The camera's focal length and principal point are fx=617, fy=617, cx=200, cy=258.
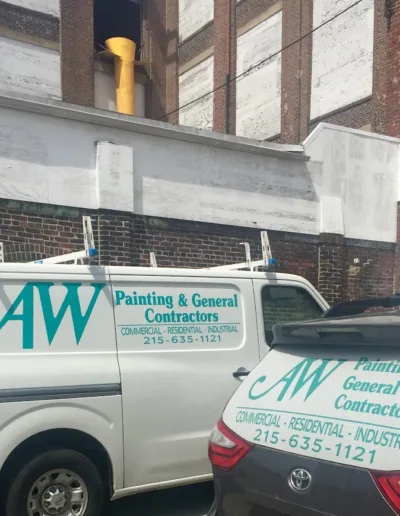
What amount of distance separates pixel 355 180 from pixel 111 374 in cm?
809

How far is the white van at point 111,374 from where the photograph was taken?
164 inches

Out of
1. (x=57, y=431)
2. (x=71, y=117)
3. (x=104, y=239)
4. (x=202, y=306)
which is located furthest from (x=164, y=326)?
(x=71, y=117)

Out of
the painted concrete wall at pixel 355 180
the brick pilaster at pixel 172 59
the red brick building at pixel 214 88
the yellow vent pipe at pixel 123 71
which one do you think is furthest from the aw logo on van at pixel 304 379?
the brick pilaster at pixel 172 59

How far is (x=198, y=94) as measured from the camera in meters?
22.7

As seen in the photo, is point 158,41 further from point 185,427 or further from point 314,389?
point 314,389

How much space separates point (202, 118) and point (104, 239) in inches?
588

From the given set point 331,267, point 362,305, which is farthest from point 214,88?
point 362,305

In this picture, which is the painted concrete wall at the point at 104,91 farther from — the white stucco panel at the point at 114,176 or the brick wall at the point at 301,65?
the white stucco panel at the point at 114,176

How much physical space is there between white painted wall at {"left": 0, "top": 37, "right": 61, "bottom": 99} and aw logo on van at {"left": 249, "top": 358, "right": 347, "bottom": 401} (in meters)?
17.5

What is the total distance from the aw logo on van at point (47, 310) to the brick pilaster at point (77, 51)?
54.5ft

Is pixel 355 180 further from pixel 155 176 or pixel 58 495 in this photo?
→ pixel 58 495

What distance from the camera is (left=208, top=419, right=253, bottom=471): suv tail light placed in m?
2.94

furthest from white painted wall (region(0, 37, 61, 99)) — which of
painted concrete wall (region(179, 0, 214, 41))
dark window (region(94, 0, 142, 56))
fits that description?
painted concrete wall (region(179, 0, 214, 41))

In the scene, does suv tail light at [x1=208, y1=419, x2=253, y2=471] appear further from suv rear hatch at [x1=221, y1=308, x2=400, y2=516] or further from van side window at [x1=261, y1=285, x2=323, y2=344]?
van side window at [x1=261, y1=285, x2=323, y2=344]
